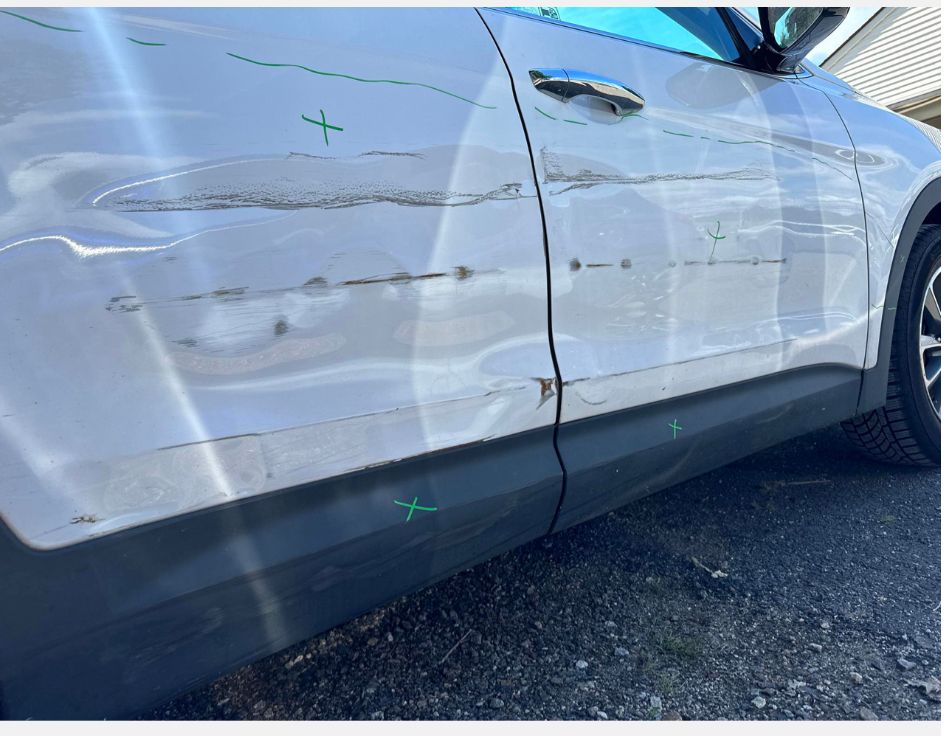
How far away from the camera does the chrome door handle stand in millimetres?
1271

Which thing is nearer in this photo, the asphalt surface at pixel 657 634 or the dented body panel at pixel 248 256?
the dented body panel at pixel 248 256

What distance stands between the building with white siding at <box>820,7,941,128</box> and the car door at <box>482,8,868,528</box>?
691 centimetres

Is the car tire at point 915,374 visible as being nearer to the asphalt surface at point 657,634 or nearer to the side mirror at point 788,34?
the asphalt surface at point 657,634

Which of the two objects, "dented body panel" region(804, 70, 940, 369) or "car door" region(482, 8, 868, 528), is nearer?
"car door" region(482, 8, 868, 528)

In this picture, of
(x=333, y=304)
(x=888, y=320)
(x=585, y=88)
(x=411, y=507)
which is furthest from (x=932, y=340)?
(x=333, y=304)

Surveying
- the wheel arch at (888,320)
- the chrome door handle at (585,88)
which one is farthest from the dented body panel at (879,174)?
the chrome door handle at (585,88)

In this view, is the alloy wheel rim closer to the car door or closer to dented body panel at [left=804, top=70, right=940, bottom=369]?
dented body panel at [left=804, top=70, right=940, bottom=369]

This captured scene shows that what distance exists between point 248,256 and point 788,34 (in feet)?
5.27

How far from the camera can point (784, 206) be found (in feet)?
5.37

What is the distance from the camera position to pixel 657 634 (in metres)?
1.49

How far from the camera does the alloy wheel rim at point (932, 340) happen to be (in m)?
2.20

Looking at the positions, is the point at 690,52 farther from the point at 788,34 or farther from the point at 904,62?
the point at 904,62

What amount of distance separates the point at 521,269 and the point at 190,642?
83cm

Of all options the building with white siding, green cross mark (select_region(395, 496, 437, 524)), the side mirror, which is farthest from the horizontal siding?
green cross mark (select_region(395, 496, 437, 524))
